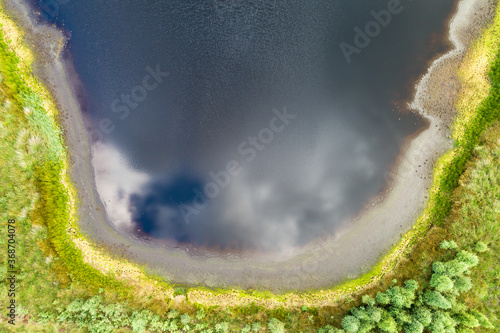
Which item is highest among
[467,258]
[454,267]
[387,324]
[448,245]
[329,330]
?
[448,245]

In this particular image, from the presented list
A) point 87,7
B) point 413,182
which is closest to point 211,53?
point 87,7

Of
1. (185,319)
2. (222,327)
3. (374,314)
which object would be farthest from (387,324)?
(185,319)

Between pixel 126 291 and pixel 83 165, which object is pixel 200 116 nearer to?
pixel 83 165

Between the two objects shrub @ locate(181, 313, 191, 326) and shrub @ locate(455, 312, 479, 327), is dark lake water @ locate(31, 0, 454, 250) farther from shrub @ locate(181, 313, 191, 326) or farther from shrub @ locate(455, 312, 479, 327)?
shrub @ locate(455, 312, 479, 327)

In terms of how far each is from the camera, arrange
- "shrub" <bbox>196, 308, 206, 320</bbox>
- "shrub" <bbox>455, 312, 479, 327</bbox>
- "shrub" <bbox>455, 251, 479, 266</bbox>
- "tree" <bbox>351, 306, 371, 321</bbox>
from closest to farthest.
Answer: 1. "shrub" <bbox>455, 312, 479, 327</bbox>
2. "shrub" <bbox>455, 251, 479, 266</bbox>
3. "tree" <bbox>351, 306, 371, 321</bbox>
4. "shrub" <bbox>196, 308, 206, 320</bbox>

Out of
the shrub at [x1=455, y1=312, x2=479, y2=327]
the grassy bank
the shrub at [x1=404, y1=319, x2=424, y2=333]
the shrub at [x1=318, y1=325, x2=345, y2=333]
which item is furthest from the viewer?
the grassy bank

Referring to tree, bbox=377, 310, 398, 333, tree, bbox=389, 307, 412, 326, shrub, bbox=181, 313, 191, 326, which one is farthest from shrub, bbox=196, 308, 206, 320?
tree, bbox=389, 307, 412, 326

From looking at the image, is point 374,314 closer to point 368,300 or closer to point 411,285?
point 368,300
